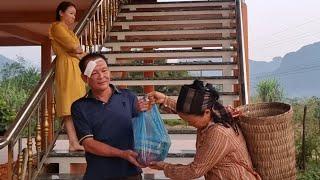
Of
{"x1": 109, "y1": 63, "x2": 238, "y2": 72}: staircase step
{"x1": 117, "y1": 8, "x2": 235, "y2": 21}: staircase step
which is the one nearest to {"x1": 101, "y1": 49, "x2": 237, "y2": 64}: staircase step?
{"x1": 109, "y1": 63, "x2": 238, "y2": 72}: staircase step

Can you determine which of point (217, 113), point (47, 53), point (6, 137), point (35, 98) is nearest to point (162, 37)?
point (35, 98)

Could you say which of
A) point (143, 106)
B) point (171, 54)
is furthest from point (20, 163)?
point (171, 54)

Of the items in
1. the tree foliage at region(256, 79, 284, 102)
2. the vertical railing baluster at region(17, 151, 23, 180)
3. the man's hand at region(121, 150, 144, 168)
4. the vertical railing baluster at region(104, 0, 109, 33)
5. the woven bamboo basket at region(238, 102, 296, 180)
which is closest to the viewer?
the woven bamboo basket at region(238, 102, 296, 180)

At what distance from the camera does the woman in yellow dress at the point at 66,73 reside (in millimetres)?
3887

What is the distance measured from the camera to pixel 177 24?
6.80 metres

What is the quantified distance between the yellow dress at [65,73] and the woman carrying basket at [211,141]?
227cm

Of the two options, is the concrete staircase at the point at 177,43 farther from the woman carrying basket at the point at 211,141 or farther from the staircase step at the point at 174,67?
the woman carrying basket at the point at 211,141

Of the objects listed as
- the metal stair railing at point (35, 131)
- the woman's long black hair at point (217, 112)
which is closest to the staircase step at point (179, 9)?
the metal stair railing at point (35, 131)

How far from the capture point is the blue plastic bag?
1954 millimetres

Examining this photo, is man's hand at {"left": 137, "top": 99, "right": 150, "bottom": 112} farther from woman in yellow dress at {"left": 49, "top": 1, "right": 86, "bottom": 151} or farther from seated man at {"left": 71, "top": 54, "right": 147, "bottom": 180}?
woman in yellow dress at {"left": 49, "top": 1, "right": 86, "bottom": 151}

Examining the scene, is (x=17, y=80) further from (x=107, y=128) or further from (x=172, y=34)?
(x=107, y=128)

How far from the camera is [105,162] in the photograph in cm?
214

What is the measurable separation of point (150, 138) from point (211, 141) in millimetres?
372

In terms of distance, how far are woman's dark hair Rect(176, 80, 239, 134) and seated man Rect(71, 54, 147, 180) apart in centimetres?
43
